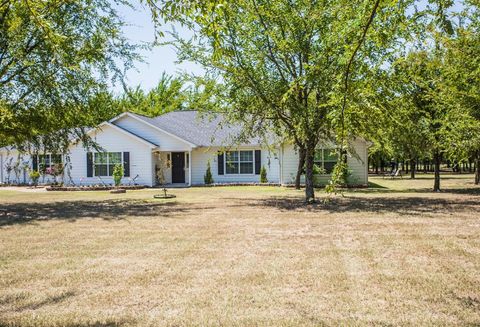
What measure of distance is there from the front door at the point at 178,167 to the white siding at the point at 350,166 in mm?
7470

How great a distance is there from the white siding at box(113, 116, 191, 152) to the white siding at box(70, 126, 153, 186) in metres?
1.01

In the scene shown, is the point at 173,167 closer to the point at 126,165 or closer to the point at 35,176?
the point at 126,165

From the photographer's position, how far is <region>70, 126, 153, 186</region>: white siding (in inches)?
1133

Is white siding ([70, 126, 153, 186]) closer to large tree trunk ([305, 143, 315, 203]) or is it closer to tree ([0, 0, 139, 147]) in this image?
tree ([0, 0, 139, 147])

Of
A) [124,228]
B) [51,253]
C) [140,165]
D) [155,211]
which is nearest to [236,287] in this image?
[51,253]

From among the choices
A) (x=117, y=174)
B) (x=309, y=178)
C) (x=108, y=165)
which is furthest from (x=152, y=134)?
(x=309, y=178)

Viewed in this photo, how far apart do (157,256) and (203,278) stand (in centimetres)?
172

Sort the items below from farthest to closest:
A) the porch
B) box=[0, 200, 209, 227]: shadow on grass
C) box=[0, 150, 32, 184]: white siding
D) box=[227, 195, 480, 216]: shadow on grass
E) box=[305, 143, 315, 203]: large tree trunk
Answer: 1. box=[0, 150, 32, 184]: white siding
2. the porch
3. box=[305, 143, 315, 203]: large tree trunk
4. box=[227, 195, 480, 216]: shadow on grass
5. box=[0, 200, 209, 227]: shadow on grass

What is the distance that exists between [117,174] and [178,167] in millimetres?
5090

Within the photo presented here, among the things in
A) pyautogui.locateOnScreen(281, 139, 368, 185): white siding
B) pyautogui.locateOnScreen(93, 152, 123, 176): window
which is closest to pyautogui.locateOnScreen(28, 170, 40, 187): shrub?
pyautogui.locateOnScreen(93, 152, 123, 176): window

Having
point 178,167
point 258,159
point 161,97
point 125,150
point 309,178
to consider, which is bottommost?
point 309,178

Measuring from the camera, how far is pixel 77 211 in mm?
15164

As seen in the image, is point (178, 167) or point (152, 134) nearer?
point (152, 134)

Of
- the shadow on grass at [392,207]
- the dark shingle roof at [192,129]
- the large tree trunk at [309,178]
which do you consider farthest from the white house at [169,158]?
the shadow on grass at [392,207]
